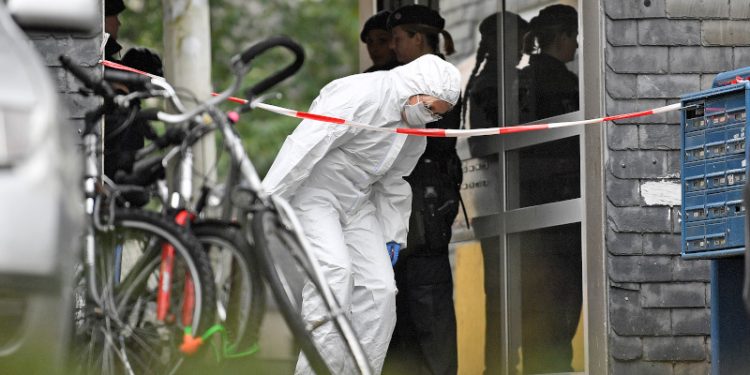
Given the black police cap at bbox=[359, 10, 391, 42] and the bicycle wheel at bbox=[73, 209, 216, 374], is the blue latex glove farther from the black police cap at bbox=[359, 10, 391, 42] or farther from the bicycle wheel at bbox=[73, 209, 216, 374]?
the bicycle wheel at bbox=[73, 209, 216, 374]

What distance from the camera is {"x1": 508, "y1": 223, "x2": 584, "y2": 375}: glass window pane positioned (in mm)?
10391

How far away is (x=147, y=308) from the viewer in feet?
21.0

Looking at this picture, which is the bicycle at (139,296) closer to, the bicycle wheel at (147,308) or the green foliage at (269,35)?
the bicycle wheel at (147,308)

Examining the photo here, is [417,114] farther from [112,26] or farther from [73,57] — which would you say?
[112,26]

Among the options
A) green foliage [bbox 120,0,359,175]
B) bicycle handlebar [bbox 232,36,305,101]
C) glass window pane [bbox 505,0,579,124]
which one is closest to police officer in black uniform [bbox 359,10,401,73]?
glass window pane [bbox 505,0,579,124]

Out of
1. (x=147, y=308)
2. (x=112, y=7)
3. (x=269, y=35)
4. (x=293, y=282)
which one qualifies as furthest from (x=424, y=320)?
(x=269, y=35)

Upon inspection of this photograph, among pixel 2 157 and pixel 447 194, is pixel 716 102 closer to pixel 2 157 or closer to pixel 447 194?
pixel 447 194

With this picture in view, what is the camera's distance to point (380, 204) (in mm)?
9930

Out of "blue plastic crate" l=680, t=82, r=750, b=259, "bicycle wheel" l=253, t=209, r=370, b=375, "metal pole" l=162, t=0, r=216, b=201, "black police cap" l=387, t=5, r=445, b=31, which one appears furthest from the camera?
"metal pole" l=162, t=0, r=216, b=201

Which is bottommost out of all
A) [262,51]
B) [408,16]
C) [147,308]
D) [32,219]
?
[147,308]

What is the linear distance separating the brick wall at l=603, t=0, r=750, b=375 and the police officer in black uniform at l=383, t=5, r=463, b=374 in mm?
1118

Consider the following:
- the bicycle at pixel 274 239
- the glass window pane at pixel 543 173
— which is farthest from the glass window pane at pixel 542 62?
the bicycle at pixel 274 239

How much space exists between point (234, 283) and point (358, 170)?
10.3 feet

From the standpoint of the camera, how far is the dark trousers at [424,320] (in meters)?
10.4
